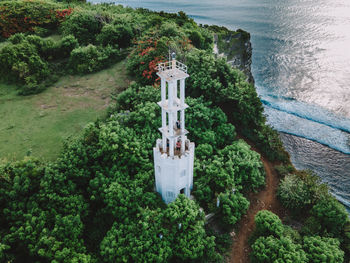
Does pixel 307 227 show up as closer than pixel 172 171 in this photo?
No

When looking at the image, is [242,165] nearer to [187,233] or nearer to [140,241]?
[187,233]

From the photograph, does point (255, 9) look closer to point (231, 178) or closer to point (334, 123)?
point (334, 123)

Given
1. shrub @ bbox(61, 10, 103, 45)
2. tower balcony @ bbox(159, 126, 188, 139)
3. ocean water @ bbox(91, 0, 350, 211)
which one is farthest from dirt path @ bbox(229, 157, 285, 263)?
shrub @ bbox(61, 10, 103, 45)

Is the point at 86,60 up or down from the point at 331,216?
up

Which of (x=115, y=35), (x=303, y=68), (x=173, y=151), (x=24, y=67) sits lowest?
(x=303, y=68)

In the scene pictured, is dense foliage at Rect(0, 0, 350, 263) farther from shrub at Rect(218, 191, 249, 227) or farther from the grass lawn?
the grass lawn

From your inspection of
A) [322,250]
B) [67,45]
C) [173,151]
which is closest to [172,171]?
[173,151]

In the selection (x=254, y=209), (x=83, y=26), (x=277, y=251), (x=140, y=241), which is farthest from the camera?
(x=83, y=26)

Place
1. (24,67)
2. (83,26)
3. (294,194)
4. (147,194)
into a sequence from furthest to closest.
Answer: (83,26)
(24,67)
(294,194)
(147,194)

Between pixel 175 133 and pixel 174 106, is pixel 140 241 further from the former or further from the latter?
pixel 174 106
